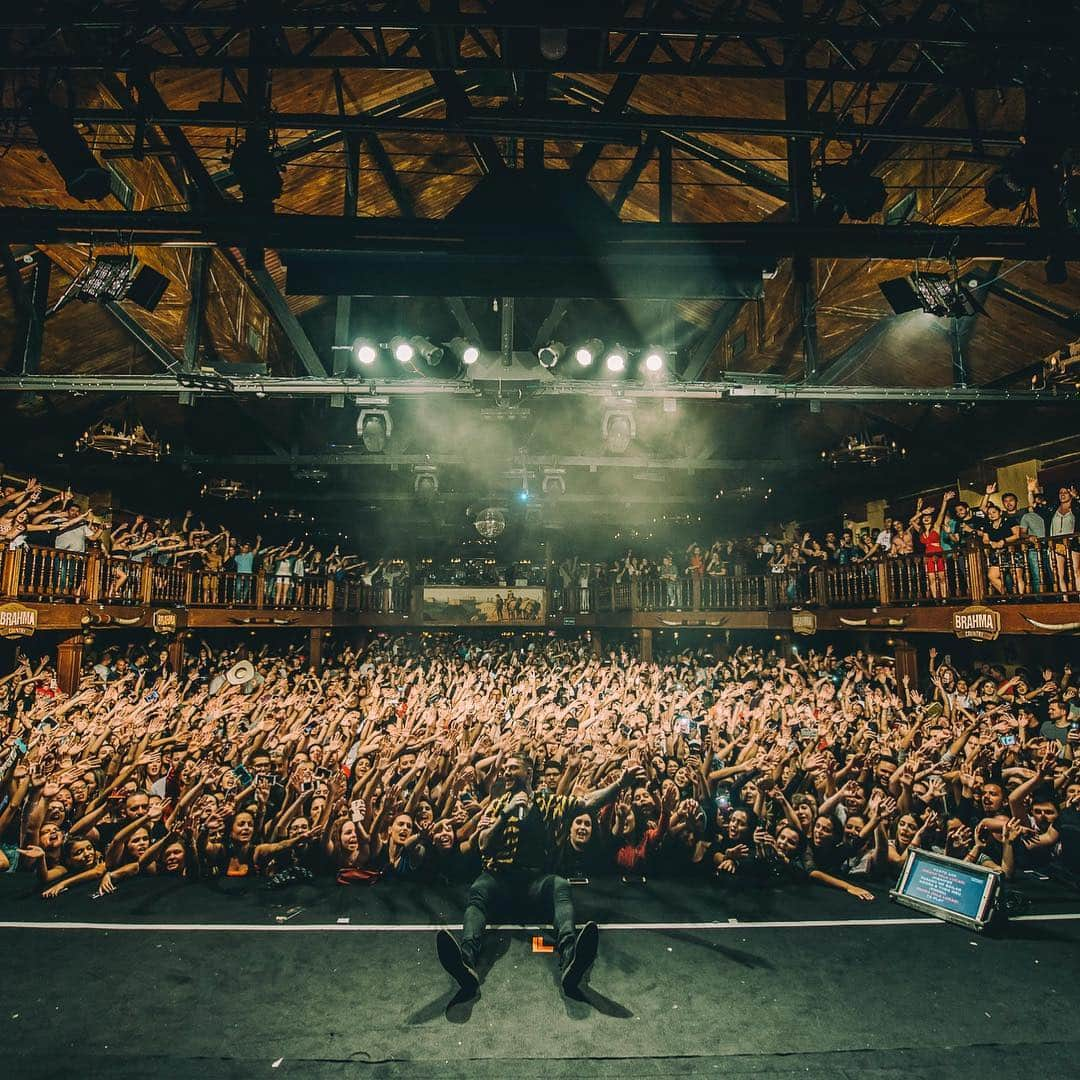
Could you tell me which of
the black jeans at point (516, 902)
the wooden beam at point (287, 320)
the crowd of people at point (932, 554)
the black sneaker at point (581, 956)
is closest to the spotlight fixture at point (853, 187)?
the wooden beam at point (287, 320)

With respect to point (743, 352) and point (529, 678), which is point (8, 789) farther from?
point (743, 352)

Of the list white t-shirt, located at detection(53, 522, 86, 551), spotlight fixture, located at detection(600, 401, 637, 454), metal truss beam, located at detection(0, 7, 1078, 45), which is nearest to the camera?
metal truss beam, located at detection(0, 7, 1078, 45)

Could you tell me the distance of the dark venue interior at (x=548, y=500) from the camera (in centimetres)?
407

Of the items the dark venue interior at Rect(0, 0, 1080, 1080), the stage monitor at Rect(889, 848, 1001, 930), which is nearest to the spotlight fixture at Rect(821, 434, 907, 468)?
the dark venue interior at Rect(0, 0, 1080, 1080)

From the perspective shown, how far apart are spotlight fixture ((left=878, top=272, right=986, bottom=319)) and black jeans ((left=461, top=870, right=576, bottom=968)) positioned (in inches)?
232

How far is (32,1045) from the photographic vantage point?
3799 mm

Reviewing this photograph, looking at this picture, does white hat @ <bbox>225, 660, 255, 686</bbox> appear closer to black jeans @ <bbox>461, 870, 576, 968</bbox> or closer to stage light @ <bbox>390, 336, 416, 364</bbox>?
stage light @ <bbox>390, 336, 416, 364</bbox>

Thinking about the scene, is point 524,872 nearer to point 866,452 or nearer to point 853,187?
point 853,187

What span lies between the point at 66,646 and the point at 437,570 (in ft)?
33.9

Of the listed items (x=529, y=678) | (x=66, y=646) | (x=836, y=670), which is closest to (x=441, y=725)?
(x=529, y=678)

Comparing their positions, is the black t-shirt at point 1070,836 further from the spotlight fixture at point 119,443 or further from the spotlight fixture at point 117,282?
the spotlight fixture at point 119,443

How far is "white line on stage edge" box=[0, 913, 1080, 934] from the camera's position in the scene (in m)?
5.25

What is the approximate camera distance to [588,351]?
7.87 meters

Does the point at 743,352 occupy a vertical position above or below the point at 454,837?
above
